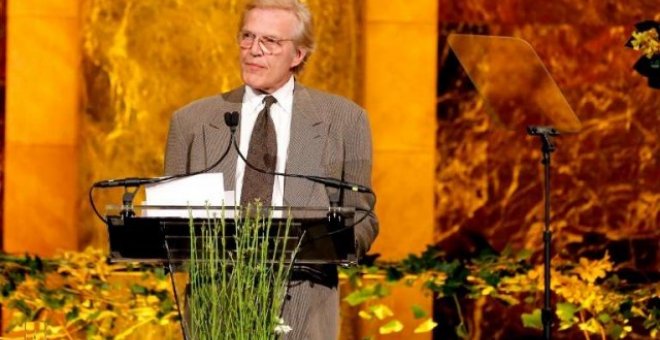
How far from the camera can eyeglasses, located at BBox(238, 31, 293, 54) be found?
3.69 metres

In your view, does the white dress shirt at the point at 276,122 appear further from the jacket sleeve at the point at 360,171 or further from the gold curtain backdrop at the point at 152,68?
the gold curtain backdrop at the point at 152,68

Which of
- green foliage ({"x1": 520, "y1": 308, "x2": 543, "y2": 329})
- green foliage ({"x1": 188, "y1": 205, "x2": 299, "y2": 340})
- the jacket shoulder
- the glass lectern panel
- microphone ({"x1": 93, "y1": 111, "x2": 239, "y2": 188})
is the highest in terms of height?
the glass lectern panel

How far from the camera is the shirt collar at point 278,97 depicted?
3.74 metres

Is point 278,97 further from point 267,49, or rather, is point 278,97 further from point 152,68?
point 152,68

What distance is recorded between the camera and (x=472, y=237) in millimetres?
5543

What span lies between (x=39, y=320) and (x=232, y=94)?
Answer: 1547mm

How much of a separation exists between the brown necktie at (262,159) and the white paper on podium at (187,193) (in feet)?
0.58

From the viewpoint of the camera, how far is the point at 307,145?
3.70 metres

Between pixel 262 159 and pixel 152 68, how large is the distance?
1.84m

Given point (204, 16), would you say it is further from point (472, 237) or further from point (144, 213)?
point (144, 213)

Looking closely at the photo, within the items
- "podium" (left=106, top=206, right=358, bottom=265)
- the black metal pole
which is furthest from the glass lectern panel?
"podium" (left=106, top=206, right=358, bottom=265)

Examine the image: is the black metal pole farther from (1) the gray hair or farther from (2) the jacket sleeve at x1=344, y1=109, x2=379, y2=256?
(1) the gray hair

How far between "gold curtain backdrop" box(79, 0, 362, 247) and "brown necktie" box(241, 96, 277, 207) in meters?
1.71

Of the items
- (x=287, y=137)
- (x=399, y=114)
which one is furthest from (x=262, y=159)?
(x=399, y=114)
